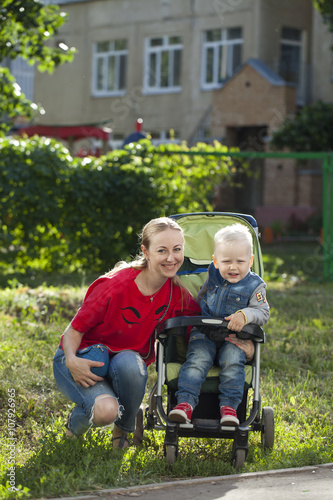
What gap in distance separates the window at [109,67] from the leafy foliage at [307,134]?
36.3 feet

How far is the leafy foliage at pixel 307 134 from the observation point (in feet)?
65.3

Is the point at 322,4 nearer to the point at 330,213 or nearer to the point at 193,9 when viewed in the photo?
the point at 330,213

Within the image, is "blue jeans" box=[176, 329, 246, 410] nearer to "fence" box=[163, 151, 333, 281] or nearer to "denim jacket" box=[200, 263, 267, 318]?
"denim jacket" box=[200, 263, 267, 318]

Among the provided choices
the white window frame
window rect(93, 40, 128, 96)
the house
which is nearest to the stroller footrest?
the house

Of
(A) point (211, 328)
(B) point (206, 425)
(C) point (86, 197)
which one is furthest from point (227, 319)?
(C) point (86, 197)

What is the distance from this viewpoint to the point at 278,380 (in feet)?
19.2

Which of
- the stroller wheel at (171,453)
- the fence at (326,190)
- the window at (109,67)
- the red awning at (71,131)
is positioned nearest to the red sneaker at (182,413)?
the stroller wheel at (171,453)

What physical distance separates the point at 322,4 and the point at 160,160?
6.41 meters

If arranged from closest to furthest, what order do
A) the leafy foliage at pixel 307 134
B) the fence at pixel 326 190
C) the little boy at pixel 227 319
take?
the little boy at pixel 227 319 < the fence at pixel 326 190 < the leafy foliage at pixel 307 134

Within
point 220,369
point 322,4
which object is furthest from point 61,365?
point 322,4

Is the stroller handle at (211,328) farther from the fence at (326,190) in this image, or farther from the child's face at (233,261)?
the fence at (326,190)

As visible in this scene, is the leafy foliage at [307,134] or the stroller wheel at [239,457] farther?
the leafy foliage at [307,134]

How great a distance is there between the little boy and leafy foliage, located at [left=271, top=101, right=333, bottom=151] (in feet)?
52.4

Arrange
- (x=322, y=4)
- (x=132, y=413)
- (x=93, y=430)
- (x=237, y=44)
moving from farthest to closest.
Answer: (x=237, y=44) < (x=322, y=4) < (x=93, y=430) < (x=132, y=413)
